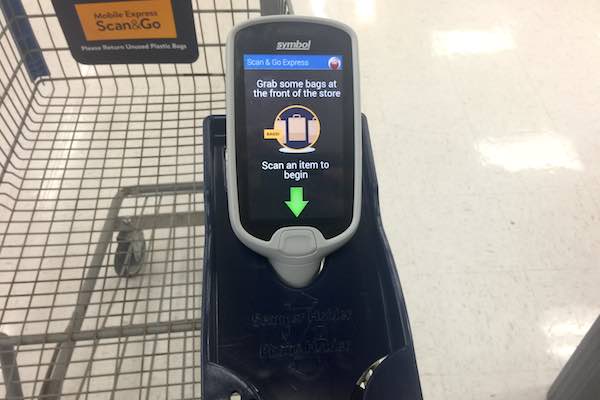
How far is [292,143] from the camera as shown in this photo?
0.56 m

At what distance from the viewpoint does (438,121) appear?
4.99ft

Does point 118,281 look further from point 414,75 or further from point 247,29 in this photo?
point 414,75

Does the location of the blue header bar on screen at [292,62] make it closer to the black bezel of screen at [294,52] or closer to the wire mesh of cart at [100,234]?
the black bezel of screen at [294,52]

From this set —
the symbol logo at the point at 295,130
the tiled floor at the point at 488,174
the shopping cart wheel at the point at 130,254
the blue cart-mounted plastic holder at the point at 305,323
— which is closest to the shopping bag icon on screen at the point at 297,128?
the symbol logo at the point at 295,130

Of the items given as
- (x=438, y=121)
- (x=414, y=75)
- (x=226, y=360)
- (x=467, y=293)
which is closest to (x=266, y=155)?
(x=226, y=360)

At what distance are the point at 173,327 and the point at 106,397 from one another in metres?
0.44

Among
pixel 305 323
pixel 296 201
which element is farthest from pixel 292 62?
pixel 305 323

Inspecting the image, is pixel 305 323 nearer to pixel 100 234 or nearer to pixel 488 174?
pixel 100 234

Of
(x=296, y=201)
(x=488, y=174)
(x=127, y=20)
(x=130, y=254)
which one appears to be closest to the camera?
(x=296, y=201)

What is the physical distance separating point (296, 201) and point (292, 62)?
16cm

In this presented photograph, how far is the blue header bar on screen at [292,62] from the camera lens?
1.86 feet

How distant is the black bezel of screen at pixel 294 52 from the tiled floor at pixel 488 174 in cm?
66

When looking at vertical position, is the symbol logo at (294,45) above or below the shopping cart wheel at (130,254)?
above

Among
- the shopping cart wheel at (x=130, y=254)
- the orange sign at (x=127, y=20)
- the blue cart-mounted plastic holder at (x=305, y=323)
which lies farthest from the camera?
the shopping cart wheel at (x=130, y=254)
